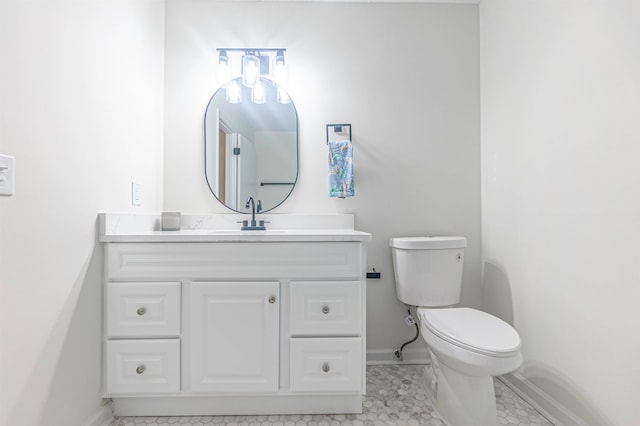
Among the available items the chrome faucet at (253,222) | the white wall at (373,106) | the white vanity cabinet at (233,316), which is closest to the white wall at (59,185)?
the white vanity cabinet at (233,316)

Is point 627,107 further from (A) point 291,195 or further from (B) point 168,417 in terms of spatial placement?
(B) point 168,417

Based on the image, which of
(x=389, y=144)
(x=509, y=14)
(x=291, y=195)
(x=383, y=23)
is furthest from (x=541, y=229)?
(x=383, y=23)

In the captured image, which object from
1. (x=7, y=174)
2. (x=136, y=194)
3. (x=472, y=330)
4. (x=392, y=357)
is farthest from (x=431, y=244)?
(x=7, y=174)

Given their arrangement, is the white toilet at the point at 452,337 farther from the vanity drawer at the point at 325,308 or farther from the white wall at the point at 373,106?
the vanity drawer at the point at 325,308

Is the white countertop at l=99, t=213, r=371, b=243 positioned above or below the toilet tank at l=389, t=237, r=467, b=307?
above

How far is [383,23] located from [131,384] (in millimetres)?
2336

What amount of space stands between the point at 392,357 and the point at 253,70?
1.92 meters

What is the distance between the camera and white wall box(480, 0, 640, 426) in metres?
1.04

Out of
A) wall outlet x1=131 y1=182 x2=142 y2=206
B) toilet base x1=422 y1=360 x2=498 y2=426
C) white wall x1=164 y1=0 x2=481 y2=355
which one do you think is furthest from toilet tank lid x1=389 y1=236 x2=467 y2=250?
wall outlet x1=131 y1=182 x2=142 y2=206

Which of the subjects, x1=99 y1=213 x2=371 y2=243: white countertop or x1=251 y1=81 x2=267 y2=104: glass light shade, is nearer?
x1=99 y1=213 x2=371 y2=243: white countertop

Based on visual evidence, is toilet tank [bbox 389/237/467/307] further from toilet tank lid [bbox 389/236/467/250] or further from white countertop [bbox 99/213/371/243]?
white countertop [bbox 99/213/371/243]

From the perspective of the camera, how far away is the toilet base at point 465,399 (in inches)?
48.6

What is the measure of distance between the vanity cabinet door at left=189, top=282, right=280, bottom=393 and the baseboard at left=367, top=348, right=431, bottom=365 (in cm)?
77

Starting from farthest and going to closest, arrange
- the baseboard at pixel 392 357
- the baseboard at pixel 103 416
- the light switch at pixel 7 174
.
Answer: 1. the baseboard at pixel 392 357
2. the baseboard at pixel 103 416
3. the light switch at pixel 7 174
